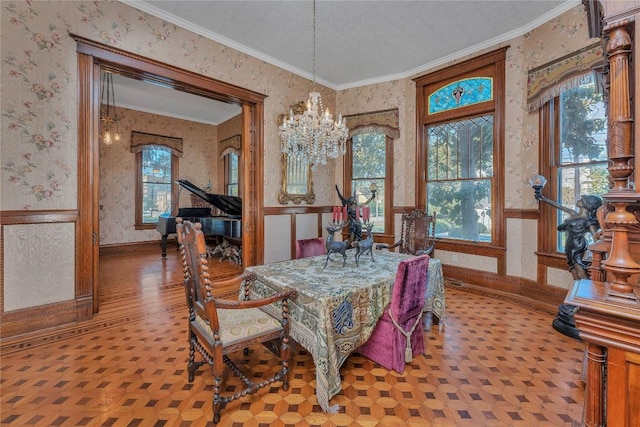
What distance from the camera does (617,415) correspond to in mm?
930

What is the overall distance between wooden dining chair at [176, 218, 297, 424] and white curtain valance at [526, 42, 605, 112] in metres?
3.80

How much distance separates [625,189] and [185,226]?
2238mm

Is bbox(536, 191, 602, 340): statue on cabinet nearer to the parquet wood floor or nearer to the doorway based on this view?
the parquet wood floor

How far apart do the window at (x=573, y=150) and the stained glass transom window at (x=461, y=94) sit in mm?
903

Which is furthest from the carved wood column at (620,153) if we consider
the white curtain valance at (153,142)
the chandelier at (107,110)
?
the white curtain valance at (153,142)

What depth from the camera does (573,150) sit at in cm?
335

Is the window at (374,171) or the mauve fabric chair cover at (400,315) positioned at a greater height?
the window at (374,171)

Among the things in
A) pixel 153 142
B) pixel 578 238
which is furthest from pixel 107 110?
pixel 578 238

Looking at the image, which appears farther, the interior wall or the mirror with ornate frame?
the mirror with ornate frame

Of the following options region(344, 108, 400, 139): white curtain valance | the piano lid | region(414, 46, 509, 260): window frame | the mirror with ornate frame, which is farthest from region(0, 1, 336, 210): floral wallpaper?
region(414, 46, 509, 260): window frame

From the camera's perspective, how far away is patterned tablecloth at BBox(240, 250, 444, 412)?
1.80m

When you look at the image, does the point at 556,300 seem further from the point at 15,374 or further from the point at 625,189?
the point at 15,374

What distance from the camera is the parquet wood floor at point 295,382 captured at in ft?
5.67

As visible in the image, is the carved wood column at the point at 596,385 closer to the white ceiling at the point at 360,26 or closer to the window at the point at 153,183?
the white ceiling at the point at 360,26
